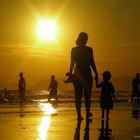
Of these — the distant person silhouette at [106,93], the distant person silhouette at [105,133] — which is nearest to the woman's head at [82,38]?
the distant person silhouette at [106,93]

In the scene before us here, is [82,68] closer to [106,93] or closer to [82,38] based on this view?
[82,38]

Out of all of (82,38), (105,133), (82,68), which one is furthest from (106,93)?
(105,133)

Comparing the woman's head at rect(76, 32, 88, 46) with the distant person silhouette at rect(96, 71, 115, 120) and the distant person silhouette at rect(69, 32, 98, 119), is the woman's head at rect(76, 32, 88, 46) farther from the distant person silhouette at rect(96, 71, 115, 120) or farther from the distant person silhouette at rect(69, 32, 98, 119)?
the distant person silhouette at rect(96, 71, 115, 120)

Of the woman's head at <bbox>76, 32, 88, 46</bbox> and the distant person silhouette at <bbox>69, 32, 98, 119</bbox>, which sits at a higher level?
the woman's head at <bbox>76, 32, 88, 46</bbox>

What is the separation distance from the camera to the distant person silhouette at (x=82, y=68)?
14786 mm

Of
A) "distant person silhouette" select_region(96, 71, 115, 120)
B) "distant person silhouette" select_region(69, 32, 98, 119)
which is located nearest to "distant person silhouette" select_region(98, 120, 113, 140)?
"distant person silhouette" select_region(69, 32, 98, 119)

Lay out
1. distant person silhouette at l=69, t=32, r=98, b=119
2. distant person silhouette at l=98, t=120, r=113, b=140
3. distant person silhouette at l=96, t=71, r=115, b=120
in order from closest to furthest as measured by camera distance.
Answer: distant person silhouette at l=98, t=120, r=113, b=140 → distant person silhouette at l=69, t=32, r=98, b=119 → distant person silhouette at l=96, t=71, r=115, b=120

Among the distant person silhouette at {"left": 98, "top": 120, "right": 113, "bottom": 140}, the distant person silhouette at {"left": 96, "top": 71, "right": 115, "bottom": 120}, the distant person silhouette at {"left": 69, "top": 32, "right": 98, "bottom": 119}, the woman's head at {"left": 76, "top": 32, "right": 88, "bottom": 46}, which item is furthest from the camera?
the distant person silhouette at {"left": 96, "top": 71, "right": 115, "bottom": 120}

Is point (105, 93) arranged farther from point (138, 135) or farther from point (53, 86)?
point (53, 86)

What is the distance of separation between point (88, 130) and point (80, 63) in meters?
2.77

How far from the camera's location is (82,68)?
15.0 meters

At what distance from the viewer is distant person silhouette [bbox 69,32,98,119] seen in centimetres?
1479

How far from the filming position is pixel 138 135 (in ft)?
38.2

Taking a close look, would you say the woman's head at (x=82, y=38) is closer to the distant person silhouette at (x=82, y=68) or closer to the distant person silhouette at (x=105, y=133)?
the distant person silhouette at (x=82, y=68)
